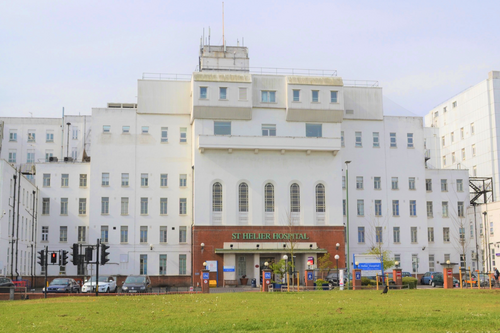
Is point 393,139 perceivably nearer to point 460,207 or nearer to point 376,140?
point 376,140

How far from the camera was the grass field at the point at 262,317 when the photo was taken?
19562 mm

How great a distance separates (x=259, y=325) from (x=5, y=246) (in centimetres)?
3997

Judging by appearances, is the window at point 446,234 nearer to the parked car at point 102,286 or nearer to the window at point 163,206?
the window at point 163,206

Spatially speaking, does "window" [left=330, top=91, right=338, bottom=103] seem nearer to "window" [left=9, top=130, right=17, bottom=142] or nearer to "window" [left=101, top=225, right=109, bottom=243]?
"window" [left=101, top=225, right=109, bottom=243]

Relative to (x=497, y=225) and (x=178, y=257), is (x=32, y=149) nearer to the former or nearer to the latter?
(x=178, y=257)

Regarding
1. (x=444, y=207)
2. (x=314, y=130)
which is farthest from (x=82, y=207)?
(x=444, y=207)

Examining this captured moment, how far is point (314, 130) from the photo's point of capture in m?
67.9

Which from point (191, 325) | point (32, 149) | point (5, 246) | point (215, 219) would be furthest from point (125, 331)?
point (32, 149)

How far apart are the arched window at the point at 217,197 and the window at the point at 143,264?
29.8 ft

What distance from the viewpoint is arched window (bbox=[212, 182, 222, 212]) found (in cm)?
6512

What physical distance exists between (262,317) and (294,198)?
44.4 meters

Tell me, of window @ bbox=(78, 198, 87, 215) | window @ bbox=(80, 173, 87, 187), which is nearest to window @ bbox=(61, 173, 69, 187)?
window @ bbox=(80, 173, 87, 187)

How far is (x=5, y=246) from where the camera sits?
5419cm

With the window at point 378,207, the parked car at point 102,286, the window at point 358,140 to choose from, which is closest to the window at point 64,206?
the parked car at point 102,286
